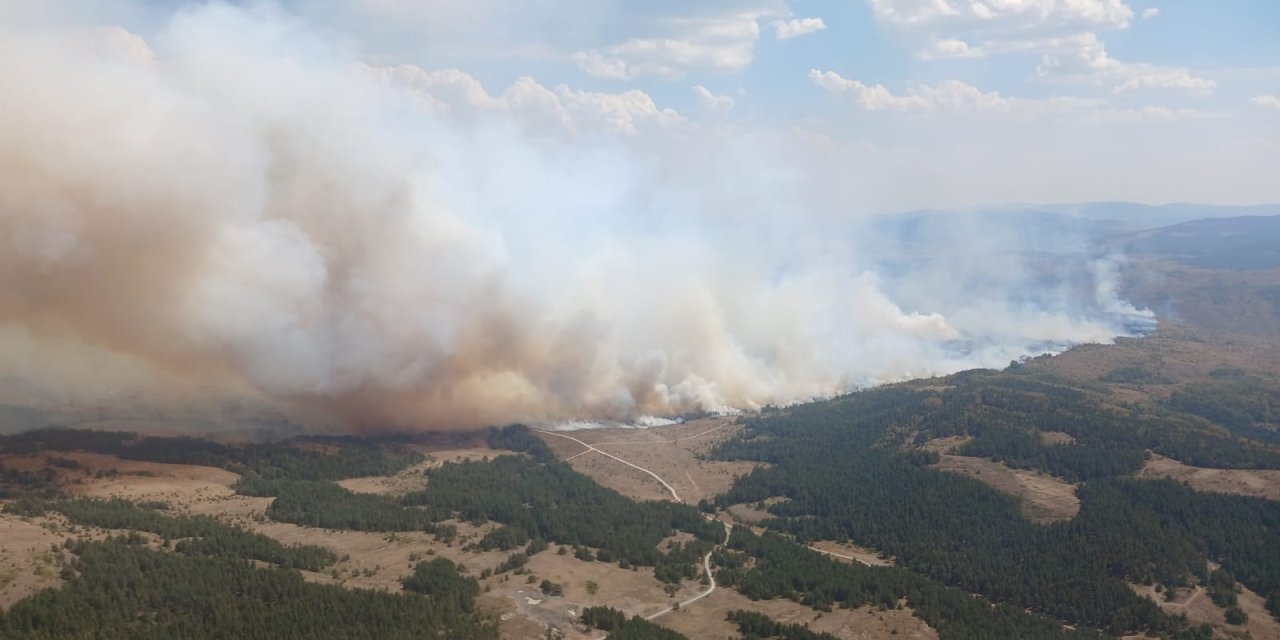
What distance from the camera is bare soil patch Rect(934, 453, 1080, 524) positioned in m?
93.3

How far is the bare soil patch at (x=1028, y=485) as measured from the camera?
93312 mm

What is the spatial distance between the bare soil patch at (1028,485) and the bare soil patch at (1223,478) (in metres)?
9.09

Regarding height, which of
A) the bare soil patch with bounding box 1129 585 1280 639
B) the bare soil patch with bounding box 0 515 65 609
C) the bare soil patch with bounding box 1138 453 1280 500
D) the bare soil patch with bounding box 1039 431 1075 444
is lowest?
the bare soil patch with bounding box 1129 585 1280 639

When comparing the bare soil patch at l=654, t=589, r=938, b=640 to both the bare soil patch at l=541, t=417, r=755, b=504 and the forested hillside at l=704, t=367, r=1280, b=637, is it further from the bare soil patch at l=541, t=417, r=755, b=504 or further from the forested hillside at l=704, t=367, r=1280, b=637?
the bare soil patch at l=541, t=417, r=755, b=504

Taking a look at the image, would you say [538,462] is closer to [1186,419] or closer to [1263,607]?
[1263,607]

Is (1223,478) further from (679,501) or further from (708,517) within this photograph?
(679,501)

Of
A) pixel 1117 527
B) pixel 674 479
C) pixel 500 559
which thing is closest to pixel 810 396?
pixel 674 479

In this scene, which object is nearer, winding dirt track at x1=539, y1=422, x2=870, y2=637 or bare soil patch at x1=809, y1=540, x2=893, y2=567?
winding dirt track at x1=539, y1=422, x2=870, y2=637

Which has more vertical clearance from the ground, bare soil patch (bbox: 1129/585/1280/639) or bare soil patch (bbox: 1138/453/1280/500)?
bare soil patch (bbox: 1138/453/1280/500)

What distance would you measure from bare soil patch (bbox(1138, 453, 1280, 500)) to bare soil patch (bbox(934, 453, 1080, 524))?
9090 mm

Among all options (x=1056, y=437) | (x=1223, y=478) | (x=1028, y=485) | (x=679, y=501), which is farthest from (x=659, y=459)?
(x=1223, y=478)

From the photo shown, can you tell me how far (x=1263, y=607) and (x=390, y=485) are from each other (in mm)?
76278

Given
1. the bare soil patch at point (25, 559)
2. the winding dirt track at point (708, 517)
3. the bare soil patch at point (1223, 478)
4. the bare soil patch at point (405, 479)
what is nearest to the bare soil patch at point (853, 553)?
the winding dirt track at point (708, 517)

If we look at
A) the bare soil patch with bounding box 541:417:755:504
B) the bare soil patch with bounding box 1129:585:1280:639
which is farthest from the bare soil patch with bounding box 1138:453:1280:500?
the bare soil patch with bounding box 541:417:755:504
